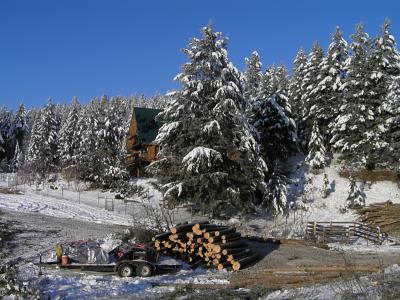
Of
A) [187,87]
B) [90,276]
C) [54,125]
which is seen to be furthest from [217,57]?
[54,125]

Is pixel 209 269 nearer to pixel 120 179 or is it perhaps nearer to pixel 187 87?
pixel 187 87

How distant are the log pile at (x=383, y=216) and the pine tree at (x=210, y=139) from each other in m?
7.28

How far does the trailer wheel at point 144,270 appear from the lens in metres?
15.4

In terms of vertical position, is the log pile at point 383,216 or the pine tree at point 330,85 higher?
the pine tree at point 330,85

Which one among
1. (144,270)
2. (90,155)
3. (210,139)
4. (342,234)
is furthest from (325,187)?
(144,270)

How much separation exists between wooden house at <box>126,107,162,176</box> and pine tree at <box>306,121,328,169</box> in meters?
17.4

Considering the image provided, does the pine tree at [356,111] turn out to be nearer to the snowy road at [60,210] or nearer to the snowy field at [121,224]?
the snowy field at [121,224]

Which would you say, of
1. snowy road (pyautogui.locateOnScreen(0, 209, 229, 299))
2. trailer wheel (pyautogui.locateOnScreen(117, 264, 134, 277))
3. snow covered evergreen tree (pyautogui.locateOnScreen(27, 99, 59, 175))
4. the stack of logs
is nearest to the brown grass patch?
the stack of logs

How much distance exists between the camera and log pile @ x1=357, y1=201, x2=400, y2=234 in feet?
104

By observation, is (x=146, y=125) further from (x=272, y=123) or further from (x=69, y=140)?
(x=69, y=140)

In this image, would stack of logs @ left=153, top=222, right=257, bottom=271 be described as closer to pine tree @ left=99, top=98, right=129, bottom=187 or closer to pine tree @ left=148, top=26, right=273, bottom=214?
pine tree @ left=148, top=26, right=273, bottom=214

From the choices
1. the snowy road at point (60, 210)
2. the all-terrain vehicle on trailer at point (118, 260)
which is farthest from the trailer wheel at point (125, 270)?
the snowy road at point (60, 210)

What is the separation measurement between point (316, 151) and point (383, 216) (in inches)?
440

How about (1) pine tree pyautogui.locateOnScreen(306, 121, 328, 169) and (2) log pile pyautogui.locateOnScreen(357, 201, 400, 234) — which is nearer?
(2) log pile pyautogui.locateOnScreen(357, 201, 400, 234)
